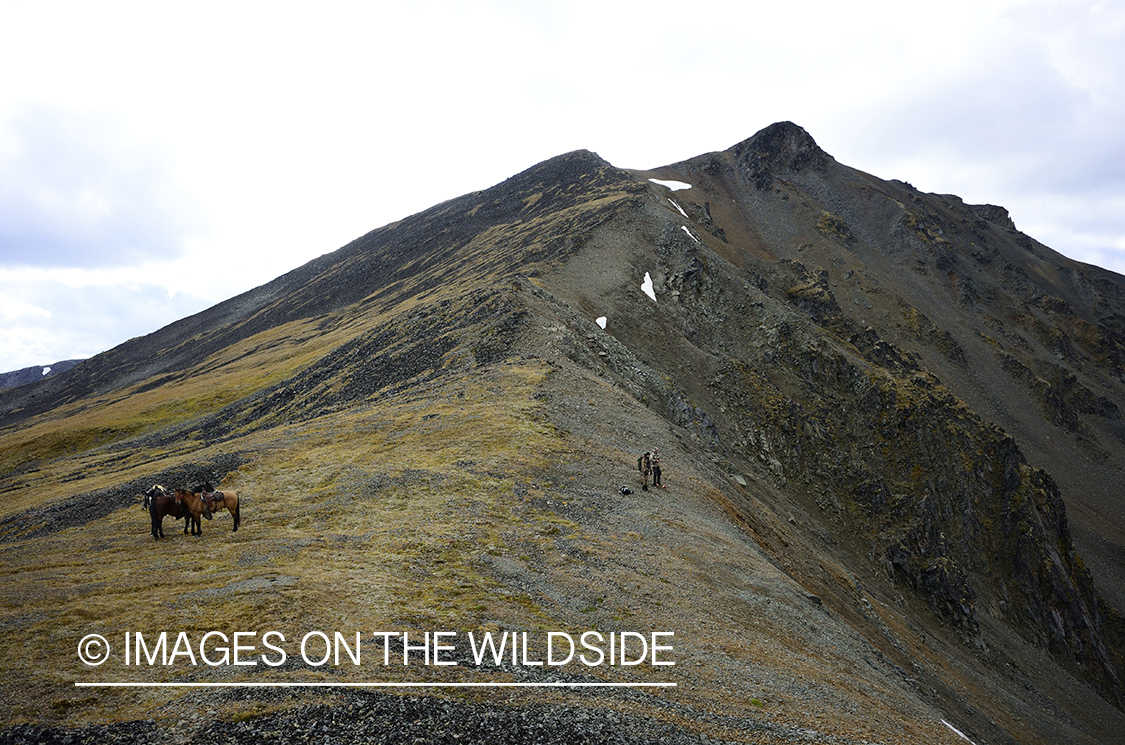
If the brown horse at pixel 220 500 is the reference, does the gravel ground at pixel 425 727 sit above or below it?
below

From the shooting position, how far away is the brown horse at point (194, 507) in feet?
69.9

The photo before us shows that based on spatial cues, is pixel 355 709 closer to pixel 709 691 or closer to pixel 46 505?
pixel 709 691

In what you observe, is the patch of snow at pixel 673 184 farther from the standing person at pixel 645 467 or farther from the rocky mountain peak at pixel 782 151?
the standing person at pixel 645 467

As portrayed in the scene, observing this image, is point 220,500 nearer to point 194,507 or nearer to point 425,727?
point 194,507

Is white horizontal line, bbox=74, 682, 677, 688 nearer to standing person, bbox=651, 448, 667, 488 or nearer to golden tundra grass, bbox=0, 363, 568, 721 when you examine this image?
golden tundra grass, bbox=0, 363, 568, 721

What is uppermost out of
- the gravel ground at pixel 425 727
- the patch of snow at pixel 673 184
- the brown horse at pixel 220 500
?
the patch of snow at pixel 673 184

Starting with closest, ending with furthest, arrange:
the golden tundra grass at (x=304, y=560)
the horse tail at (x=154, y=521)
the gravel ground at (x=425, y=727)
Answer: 1. the gravel ground at (x=425, y=727)
2. the golden tundra grass at (x=304, y=560)
3. the horse tail at (x=154, y=521)

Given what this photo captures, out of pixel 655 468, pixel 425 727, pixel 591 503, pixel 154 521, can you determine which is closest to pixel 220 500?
pixel 154 521

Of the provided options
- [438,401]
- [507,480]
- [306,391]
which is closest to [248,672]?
[507,480]

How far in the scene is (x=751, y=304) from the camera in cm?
7600

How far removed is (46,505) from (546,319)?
36947 millimetres

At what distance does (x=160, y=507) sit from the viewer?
21.3 m

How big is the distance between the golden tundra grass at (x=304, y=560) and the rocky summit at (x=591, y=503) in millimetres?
157

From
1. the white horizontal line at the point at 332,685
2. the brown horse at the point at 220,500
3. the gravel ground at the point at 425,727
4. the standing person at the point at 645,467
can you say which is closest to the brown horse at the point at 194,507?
the brown horse at the point at 220,500
